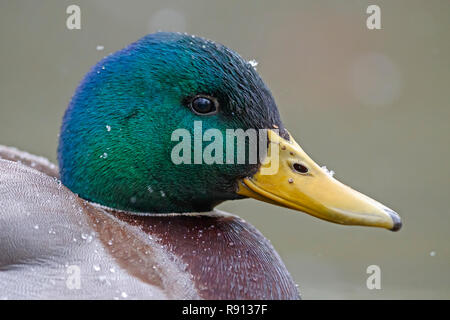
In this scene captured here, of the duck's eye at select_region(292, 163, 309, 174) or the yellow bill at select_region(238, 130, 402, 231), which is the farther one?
the duck's eye at select_region(292, 163, 309, 174)

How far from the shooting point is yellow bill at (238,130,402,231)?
226 centimetres

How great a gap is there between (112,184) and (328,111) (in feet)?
15.8

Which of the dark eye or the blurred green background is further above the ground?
the dark eye

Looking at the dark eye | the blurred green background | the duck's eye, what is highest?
the dark eye

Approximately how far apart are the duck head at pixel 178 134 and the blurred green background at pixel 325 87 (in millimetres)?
2511

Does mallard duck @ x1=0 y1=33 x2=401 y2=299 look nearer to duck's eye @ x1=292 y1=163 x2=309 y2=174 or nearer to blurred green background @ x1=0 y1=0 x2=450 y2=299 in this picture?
duck's eye @ x1=292 y1=163 x2=309 y2=174

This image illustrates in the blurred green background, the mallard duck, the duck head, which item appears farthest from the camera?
the blurred green background

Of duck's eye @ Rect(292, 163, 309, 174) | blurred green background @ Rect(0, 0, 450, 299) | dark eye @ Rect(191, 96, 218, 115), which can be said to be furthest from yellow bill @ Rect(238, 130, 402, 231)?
blurred green background @ Rect(0, 0, 450, 299)

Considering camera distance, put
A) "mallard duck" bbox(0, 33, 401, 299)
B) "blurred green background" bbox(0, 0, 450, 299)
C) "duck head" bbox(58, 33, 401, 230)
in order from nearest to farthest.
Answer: "mallard duck" bbox(0, 33, 401, 299) < "duck head" bbox(58, 33, 401, 230) < "blurred green background" bbox(0, 0, 450, 299)

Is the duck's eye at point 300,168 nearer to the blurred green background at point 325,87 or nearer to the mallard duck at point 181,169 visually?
the mallard duck at point 181,169

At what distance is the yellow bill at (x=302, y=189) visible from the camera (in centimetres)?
226

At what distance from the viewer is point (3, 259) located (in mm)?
2051

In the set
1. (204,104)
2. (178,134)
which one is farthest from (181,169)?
(204,104)

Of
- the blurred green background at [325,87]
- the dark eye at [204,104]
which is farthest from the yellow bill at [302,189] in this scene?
the blurred green background at [325,87]
